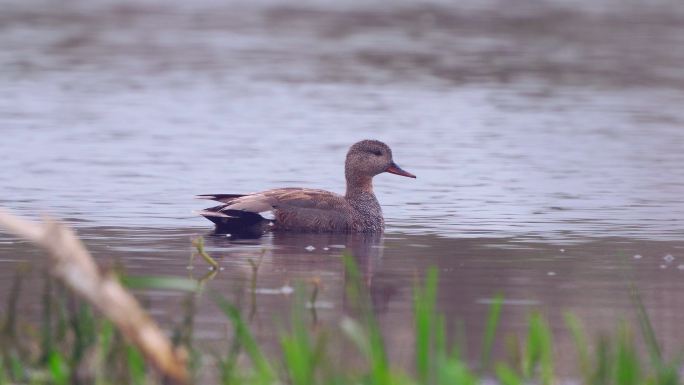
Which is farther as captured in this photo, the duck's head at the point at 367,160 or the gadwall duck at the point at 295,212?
the duck's head at the point at 367,160

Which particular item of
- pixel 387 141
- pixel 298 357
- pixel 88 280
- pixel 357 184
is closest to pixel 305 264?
pixel 357 184

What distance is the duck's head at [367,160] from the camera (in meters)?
12.6

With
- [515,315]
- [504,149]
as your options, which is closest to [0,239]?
[515,315]

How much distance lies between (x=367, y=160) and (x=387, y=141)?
566 cm

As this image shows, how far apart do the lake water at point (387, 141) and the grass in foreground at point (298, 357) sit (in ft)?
3.76

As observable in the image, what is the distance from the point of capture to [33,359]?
611 cm

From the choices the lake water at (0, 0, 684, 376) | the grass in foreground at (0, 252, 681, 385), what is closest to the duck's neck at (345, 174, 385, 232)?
the lake water at (0, 0, 684, 376)

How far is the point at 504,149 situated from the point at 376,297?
9249 millimetres

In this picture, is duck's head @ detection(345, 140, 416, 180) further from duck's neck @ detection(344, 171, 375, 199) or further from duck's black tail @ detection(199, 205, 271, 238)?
duck's black tail @ detection(199, 205, 271, 238)

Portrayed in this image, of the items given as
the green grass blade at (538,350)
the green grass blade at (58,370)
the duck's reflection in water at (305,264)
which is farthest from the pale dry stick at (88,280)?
the duck's reflection in water at (305,264)

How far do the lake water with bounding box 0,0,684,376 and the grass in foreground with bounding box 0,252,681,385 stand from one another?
1146 millimetres

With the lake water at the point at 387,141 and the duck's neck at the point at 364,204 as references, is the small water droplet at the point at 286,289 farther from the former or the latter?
the duck's neck at the point at 364,204

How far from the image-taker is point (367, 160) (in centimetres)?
1261

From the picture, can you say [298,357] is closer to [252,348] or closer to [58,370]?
[252,348]
